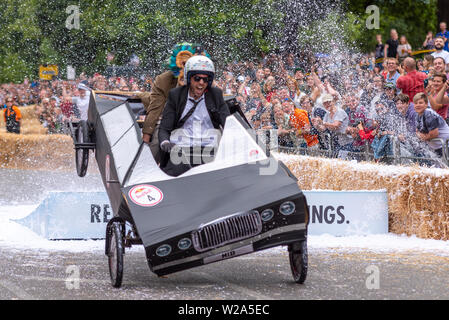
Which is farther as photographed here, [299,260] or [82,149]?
[82,149]

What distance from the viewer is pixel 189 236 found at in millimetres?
7688

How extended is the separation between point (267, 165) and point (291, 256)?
88cm

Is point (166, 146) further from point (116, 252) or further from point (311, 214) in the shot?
point (311, 214)

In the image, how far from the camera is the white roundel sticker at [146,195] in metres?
8.10

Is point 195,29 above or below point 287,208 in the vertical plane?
above

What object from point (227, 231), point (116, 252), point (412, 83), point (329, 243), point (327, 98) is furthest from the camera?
point (327, 98)

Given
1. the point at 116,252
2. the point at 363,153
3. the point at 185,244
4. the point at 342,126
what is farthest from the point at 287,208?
the point at 342,126

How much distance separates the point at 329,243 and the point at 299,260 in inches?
121

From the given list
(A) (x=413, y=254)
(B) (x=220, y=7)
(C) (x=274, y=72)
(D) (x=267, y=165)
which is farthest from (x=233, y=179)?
(B) (x=220, y=7)

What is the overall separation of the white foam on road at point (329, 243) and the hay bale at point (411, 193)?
0.16 metres

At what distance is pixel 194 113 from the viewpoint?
9.03 meters

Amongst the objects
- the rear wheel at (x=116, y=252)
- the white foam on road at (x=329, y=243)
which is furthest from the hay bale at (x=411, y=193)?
the rear wheel at (x=116, y=252)

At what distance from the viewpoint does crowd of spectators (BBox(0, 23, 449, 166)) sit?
549 inches

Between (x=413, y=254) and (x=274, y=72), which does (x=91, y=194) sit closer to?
(x=413, y=254)
